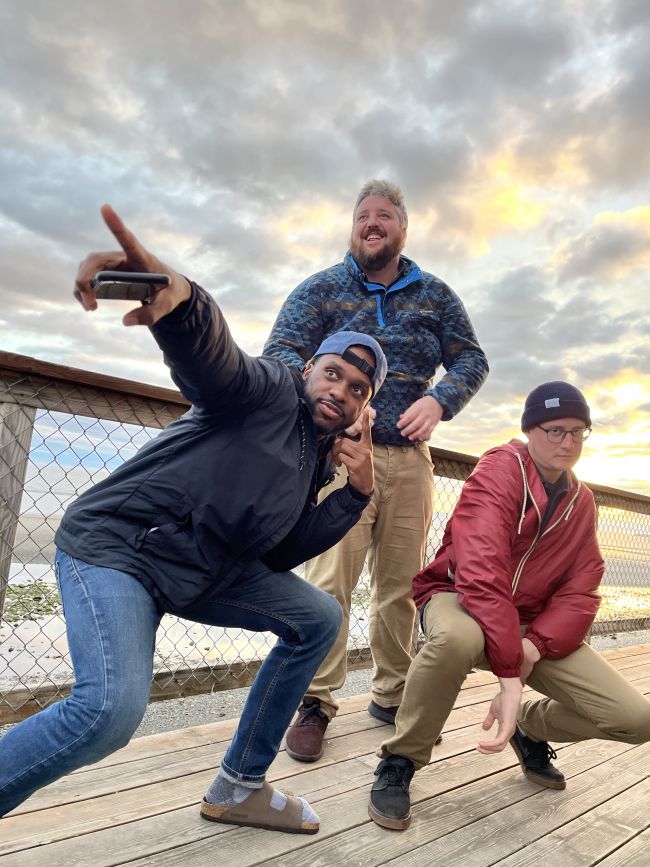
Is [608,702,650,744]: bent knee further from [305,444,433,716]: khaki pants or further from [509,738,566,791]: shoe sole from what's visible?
[305,444,433,716]: khaki pants

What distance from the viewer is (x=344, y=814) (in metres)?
1.94

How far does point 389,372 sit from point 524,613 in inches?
42.3

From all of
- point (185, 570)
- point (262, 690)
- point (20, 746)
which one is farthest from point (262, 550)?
point (20, 746)

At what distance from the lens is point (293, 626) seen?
1.87 metres

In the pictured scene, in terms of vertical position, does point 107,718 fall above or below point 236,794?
above

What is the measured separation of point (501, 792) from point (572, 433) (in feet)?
4.15

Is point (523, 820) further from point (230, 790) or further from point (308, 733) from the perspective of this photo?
point (230, 790)

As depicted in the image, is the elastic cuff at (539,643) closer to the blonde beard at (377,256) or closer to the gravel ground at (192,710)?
the gravel ground at (192,710)

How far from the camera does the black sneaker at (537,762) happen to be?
88.2 inches

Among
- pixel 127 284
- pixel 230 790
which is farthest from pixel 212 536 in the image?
pixel 230 790

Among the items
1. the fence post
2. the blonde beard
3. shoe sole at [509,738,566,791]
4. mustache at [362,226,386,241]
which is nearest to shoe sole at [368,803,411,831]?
shoe sole at [509,738,566,791]

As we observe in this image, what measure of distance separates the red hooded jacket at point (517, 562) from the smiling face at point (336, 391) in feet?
2.04

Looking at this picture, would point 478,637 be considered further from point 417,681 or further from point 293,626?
point 293,626

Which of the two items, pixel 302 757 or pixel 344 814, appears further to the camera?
pixel 302 757
